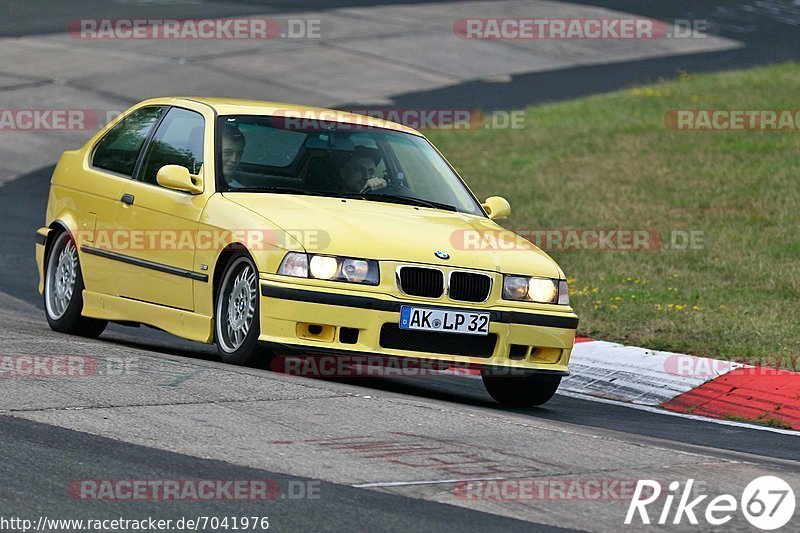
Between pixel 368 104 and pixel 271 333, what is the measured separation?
1520cm

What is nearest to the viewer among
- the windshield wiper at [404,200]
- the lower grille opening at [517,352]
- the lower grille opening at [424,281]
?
the lower grille opening at [424,281]

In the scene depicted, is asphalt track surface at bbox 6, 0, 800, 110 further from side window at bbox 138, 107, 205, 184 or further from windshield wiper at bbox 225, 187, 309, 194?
windshield wiper at bbox 225, 187, 309, 194

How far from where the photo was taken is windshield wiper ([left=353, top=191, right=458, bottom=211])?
9.30 metres

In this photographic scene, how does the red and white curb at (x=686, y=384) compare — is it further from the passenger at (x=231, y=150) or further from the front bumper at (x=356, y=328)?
the passenger at (x=231, y=150)

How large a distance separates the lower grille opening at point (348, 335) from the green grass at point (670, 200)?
11.1ft

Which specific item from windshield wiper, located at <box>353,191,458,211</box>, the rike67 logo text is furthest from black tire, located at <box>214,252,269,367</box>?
the rike67 logo text

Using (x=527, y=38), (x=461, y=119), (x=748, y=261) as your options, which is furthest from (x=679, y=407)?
(x=527, y=38)

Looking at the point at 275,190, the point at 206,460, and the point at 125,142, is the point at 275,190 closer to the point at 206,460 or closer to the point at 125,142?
the point at 125,142

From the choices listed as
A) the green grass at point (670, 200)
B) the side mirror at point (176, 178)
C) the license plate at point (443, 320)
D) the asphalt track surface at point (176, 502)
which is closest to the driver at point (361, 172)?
the side mirror at point (176, 178)

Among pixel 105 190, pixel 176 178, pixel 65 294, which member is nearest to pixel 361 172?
pixel 176 178

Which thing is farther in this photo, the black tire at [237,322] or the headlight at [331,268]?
the black tire at [237,322]

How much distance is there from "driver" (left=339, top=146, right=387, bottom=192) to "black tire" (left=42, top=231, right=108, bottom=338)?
1.97m

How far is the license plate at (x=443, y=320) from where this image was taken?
830cm

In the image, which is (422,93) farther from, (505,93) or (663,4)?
(663,4)
